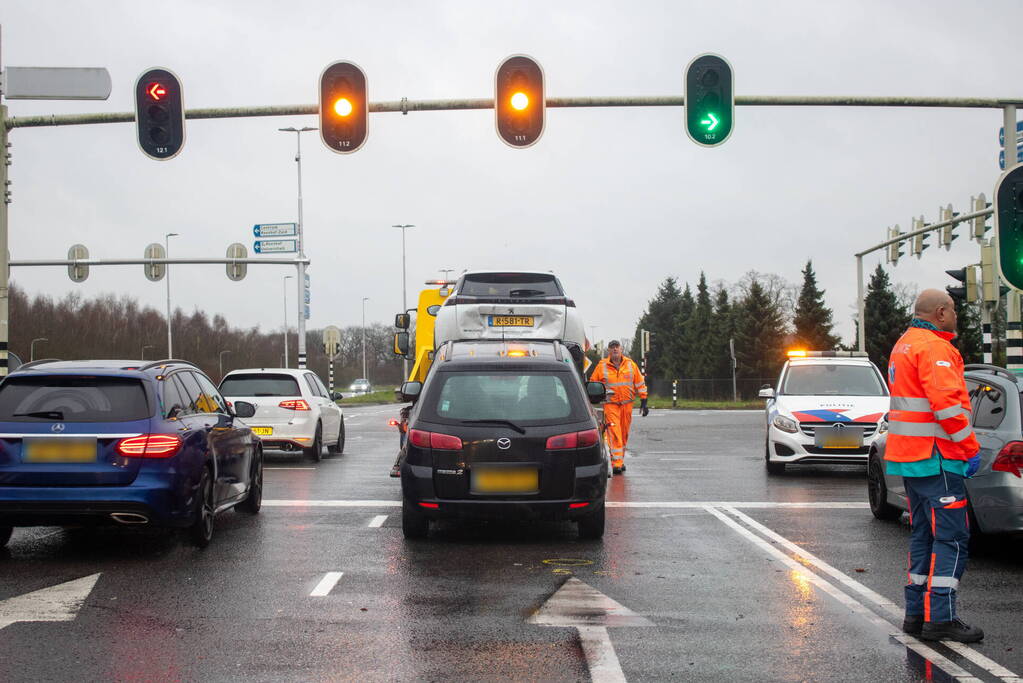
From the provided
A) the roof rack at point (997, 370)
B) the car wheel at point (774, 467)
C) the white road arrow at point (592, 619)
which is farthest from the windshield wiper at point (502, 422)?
the car wheel at point (774, 467)

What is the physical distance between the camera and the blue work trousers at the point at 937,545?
6012 millimetres

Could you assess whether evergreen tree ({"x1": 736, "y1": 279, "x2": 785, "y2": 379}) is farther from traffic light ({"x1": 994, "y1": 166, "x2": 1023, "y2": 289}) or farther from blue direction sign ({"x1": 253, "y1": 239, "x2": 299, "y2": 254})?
traffic light ({"x1": 994, "y1": 166, "x2": 1023, "y2": 289})

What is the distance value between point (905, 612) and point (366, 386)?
101m

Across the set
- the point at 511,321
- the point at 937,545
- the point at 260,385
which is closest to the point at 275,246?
the point at 260,385

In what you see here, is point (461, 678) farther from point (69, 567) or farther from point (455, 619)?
point (69, 567)

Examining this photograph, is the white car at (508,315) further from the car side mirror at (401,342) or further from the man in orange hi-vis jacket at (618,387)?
the car side mirror at (401,342)

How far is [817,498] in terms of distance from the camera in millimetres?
13000

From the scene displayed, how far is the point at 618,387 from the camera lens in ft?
53.7

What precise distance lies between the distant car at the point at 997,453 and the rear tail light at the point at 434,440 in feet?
12.9

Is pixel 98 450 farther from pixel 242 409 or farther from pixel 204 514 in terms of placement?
pixel 242 409

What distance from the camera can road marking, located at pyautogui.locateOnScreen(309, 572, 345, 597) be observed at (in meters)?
7.30

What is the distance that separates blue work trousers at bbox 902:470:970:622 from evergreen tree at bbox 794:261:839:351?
78605 mm

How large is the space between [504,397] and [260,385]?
10.1 meters

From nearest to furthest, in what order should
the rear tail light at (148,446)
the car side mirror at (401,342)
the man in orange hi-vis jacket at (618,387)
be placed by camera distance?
the rear tail light at (148,446)
the man in orange hi-vis jacket at (618,387)
the car side mirror at (401,342)
